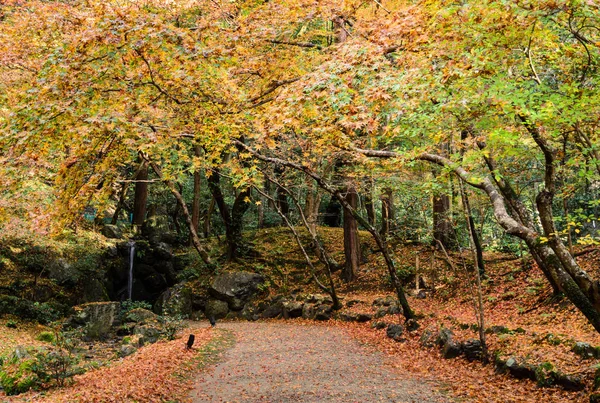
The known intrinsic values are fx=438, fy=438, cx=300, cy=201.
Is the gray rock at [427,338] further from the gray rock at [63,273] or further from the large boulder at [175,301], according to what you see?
the gray rock at [63,273]

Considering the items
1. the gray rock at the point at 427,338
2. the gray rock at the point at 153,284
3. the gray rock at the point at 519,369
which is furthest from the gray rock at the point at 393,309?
the gray rock at the point at 153,284

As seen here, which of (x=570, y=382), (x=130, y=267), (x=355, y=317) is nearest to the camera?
(x=570, y=382)

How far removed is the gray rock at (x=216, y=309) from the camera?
1962cm

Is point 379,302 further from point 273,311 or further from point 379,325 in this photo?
point 273,311

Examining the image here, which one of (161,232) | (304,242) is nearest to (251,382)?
(304,242)

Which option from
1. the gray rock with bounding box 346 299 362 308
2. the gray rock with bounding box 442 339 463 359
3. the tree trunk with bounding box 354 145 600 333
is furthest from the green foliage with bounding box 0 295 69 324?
the tree trunk with bounding box 354 145 600 333

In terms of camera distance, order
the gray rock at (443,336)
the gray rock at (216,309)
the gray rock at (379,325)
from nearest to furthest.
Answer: the gray rock at (443,336)
the gray rock at (379,325)
the gray rock at (216,309)

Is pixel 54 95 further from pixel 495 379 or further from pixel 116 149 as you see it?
pixel 495 379

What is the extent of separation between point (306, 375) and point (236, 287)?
37.1ft

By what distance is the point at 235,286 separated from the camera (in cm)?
2012

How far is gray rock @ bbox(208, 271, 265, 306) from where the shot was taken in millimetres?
19875

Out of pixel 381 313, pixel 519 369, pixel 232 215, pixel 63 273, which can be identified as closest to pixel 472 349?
pixel 519 369

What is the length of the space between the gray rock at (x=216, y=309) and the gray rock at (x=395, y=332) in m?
9.07

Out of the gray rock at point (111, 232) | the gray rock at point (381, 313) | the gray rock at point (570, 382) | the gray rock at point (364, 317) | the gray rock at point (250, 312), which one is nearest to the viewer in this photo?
the gray rock at point (570, 382)
